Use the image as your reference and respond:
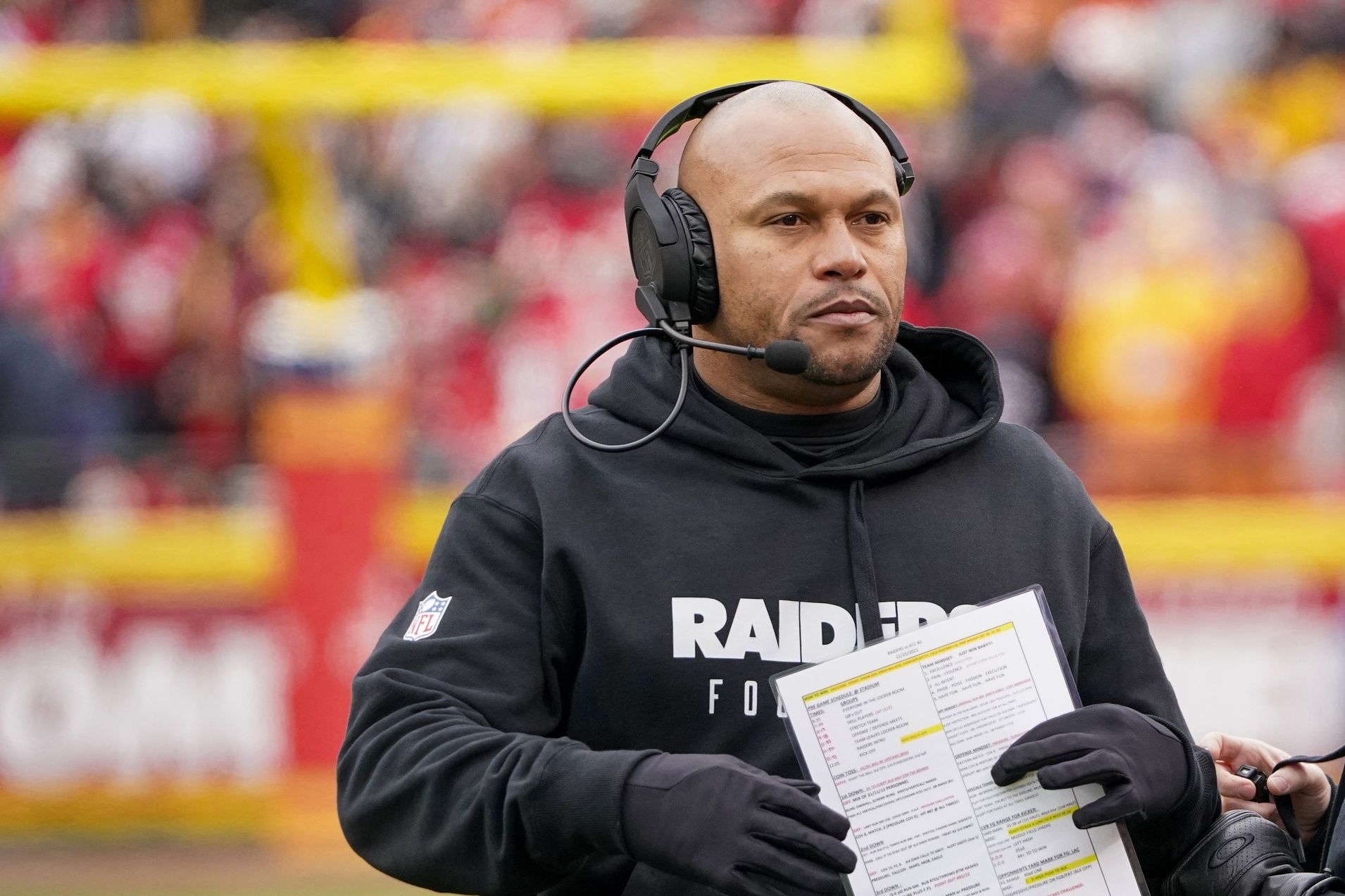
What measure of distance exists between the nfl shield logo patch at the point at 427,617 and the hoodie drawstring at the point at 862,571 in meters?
0.48

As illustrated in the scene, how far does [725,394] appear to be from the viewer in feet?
7.45

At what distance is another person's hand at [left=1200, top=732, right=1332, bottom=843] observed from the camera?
2.30 metres

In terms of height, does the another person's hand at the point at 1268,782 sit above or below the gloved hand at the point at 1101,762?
below

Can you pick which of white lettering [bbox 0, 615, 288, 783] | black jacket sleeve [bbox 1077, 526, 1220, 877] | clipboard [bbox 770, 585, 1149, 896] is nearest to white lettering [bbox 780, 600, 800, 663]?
clipboard [bbox 770, 585, 1149, 896]

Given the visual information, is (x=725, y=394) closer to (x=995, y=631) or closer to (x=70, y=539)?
(x=995, y=631)

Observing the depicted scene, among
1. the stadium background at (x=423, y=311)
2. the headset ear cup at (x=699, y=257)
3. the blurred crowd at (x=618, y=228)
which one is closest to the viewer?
the headset ear cup at (x=699, y=257)

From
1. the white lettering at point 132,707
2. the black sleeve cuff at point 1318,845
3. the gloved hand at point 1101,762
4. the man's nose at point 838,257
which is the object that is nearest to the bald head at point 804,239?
the man's nose at point 838,257

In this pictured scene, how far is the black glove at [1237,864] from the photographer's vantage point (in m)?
2.07

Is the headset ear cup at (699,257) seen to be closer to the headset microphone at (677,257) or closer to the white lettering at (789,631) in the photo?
the headset microphone at (677,257)

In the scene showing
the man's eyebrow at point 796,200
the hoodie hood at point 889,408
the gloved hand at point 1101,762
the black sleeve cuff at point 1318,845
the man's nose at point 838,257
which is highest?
the man's eyebrow at point 796,200

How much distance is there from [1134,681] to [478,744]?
813 mm

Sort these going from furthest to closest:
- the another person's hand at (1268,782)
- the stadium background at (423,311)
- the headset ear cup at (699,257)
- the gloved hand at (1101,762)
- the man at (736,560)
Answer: the stadium background at (423,311)
the another person's hand at (1268,782)
the headset ear cup at (699,257)
the man at (736,560)
the gloved hand at (1101,762)

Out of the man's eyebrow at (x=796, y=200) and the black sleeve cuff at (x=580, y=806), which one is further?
the man's eyebrow at (x=796, y=200)

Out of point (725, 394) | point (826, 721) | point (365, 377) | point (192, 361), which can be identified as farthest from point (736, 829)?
point (192, 361)
